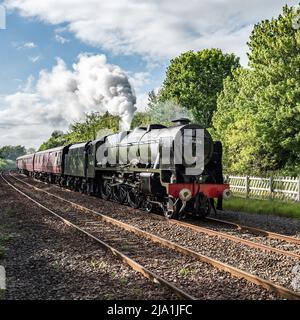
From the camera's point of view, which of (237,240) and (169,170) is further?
(169,170)

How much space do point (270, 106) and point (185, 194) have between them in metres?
11.7

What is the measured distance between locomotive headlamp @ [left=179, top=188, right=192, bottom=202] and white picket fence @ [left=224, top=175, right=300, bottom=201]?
670 cm

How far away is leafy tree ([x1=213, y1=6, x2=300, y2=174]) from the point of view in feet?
71.8

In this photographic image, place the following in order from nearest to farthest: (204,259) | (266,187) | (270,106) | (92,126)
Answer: (204,259), (266,187), (270,106), (92,126)

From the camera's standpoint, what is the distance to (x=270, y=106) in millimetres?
22406

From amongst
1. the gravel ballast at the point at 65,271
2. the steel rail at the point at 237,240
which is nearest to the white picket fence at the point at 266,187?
the steel rail at the point at 237,240

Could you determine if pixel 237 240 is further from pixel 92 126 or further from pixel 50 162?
pixel 92 126

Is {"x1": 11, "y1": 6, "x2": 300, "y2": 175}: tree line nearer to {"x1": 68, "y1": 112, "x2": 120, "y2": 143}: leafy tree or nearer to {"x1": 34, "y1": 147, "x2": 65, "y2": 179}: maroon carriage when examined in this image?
{"x1": 34, "y1": 147, "x2": 65, "y2": 179}: maroon carriage

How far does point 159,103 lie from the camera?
147 ft

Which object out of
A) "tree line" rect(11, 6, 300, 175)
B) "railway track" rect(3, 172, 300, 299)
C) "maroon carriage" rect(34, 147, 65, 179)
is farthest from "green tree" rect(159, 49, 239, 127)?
"railway track" rect(3, 172, 300, 299)

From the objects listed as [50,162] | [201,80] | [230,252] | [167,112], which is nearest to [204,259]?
[230,252]

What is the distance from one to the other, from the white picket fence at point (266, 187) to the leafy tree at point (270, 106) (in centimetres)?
253
